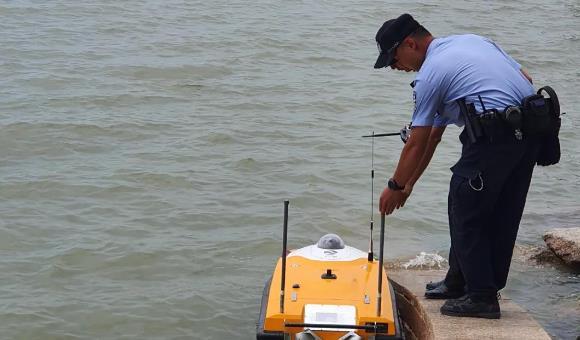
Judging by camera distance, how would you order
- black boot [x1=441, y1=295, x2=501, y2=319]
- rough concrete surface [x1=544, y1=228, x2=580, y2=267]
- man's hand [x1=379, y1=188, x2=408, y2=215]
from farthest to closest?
rough concrete surface [x1=544, y1=228, x2=580, y2=267] < black boot [x1=441, y1=295, x2=501, y2=319] < man's hand [x1=379, y1=188, x2=408, y2=215]

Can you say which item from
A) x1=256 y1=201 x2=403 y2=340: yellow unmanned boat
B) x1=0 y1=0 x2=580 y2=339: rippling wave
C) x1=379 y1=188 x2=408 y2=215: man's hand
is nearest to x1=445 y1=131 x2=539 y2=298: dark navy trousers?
x1=379 y1=188 x2=408 y2=215: man's hand

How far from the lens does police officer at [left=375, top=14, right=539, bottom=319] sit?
16.2 feet

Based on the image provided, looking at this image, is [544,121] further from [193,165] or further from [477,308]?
[193,165]

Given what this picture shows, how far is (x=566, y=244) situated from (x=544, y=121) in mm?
3194

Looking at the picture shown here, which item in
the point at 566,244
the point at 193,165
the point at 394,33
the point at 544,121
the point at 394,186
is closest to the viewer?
the point at 544,121

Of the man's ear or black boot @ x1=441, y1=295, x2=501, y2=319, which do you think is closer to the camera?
the man's ear

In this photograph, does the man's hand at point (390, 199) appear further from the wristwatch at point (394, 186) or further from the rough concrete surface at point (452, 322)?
the rough concrete surface at point (452, 322)

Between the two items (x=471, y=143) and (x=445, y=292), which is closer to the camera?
(x=471, y=143)

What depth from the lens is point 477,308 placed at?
17.7 feet

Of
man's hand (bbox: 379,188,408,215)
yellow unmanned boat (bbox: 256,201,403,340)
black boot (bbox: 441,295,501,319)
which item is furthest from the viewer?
black boot (bbox: 441,295,501,319)

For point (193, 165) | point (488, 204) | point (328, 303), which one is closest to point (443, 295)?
point (488, 204)

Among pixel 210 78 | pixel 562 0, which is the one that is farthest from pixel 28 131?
pixel 562 0

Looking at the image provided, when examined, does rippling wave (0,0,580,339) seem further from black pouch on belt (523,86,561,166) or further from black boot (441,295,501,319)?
black pouch on belt (523,86,561,166)

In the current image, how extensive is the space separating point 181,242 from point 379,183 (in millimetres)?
2818
